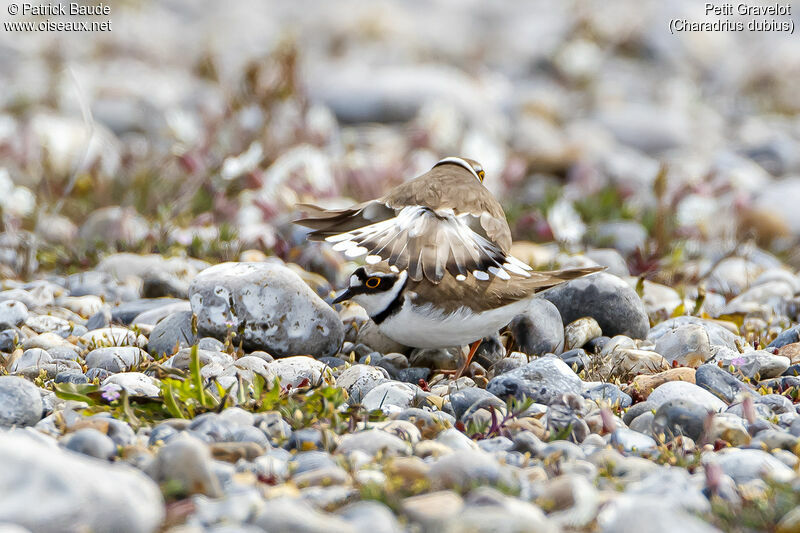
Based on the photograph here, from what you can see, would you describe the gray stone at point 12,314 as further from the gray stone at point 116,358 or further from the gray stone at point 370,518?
the gray stone at point 370,518

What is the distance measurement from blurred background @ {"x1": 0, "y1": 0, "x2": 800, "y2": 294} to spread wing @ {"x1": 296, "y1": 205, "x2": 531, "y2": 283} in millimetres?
1902

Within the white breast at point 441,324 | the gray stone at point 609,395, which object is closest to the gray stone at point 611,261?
the white breast at point 441,324

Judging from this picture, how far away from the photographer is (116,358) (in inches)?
167

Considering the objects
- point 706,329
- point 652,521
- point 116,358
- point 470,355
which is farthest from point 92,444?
point 706,329

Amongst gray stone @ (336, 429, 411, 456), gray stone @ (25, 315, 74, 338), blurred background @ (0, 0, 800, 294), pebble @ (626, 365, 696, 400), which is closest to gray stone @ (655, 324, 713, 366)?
pebble @ (626, 365, 696, 400)

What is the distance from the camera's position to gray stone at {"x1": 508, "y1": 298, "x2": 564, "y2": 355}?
469cm

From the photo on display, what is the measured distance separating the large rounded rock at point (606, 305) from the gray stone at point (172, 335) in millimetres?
1884

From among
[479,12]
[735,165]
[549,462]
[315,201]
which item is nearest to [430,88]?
[735,165]

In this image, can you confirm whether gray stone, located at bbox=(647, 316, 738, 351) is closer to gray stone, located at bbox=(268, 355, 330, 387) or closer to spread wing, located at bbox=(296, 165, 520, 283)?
spread wing, located at bbox=(296, 165, 520, 283)

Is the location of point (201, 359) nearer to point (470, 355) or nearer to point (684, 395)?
point (470, 355)

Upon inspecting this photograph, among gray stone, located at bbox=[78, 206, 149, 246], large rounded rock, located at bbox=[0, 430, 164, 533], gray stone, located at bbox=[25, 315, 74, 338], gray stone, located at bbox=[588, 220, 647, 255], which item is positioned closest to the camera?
large rounded rock, located at bbox=[0, 430, 164, 533]

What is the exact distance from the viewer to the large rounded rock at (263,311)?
14.7 ft

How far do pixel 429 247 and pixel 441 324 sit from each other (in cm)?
34

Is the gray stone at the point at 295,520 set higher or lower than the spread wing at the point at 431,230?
lower
